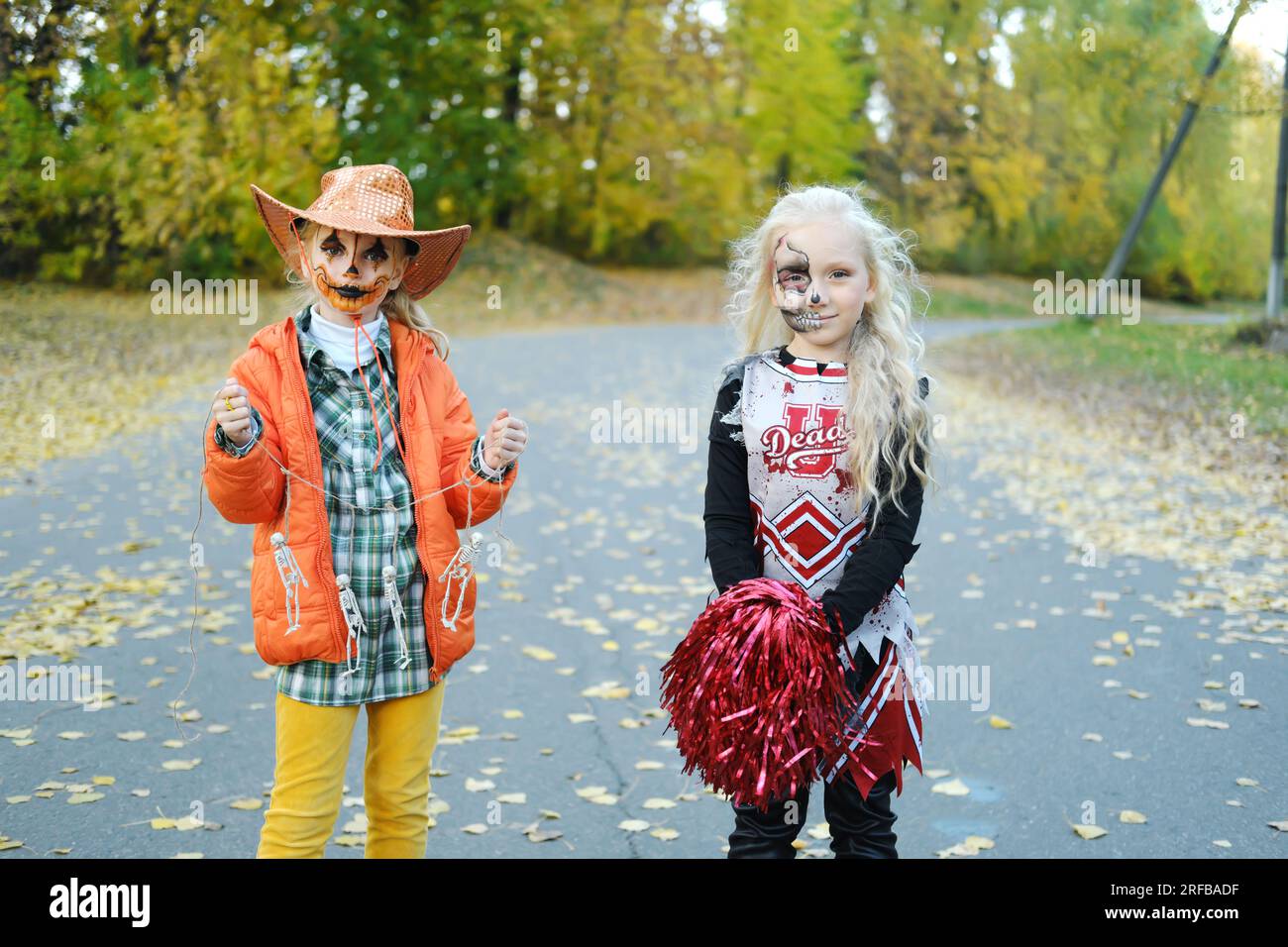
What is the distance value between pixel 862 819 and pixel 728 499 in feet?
2.77

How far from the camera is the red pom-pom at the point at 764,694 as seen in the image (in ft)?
8.89

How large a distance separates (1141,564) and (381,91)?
2526 cm

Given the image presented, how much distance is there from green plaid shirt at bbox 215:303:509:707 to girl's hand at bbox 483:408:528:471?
0.03m

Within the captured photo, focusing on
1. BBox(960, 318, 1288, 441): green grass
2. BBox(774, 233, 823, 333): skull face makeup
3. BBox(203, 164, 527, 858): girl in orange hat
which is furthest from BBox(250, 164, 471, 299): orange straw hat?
BBox(960, 318, 1288, 441): green grass

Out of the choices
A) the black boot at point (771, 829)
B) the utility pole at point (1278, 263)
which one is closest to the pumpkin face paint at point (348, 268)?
the black boot at point (771, 829)

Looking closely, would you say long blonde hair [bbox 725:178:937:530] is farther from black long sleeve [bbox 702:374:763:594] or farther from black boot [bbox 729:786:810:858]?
black boot [bbox 729:786:810:858]

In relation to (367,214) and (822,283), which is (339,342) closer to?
(367,214)

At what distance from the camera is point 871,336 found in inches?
117

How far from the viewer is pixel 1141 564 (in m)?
7.93

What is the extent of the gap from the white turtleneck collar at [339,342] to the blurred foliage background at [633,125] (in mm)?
15296

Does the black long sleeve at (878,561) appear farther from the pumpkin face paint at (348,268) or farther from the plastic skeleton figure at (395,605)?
the pumpkin face paint at (348,268)

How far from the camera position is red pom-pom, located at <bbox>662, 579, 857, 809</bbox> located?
2.71 m

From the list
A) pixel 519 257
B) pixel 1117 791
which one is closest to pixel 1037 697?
pixel 1117 791
